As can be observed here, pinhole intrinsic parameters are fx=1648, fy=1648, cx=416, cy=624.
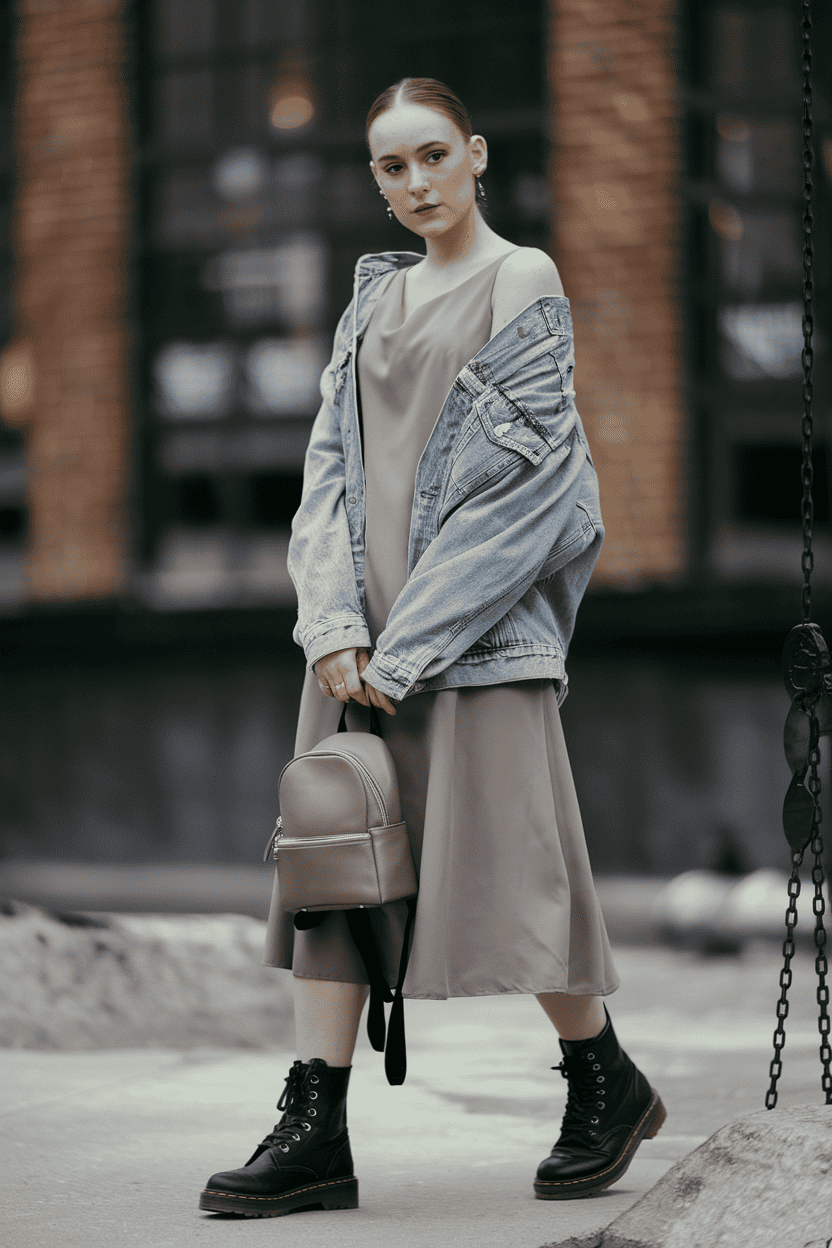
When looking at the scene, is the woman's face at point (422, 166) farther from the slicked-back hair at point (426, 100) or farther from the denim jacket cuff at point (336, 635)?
the denim jacket cuff at point (336, 635)

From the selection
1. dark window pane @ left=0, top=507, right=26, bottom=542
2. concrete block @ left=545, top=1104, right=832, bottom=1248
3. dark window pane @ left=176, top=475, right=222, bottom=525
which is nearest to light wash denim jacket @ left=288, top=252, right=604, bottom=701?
concrete block @ left=545, top=1104, right=832, bottom=1248

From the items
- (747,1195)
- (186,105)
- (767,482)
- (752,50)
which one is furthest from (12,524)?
(747,1195)

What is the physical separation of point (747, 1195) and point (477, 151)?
6.80 ft

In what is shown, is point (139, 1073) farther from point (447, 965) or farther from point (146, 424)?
point (146, 424)

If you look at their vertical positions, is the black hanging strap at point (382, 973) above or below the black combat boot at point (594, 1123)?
above

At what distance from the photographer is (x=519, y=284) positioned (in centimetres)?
326

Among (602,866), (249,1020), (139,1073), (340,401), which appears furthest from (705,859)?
(340,401)

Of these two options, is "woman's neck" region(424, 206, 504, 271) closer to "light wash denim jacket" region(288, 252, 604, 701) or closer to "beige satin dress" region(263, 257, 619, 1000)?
"beige satin dress" region(263, 257, 619, 1000)

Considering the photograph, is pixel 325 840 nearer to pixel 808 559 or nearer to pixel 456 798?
pixel 456 798

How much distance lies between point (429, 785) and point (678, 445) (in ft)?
17.9

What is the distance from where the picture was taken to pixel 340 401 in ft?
11.2

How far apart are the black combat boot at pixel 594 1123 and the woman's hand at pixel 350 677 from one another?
2.71 ft

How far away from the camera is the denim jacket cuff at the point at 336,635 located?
10.4 ft

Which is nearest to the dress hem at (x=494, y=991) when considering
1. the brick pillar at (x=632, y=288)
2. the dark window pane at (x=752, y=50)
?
the brick pillar at (x=632, y=288)
